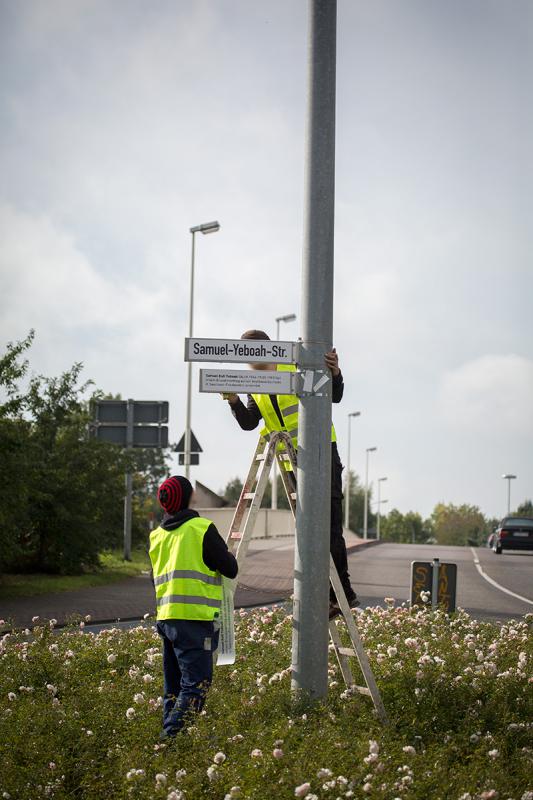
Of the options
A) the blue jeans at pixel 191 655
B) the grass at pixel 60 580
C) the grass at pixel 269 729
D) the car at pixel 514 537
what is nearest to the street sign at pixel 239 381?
the blue jeans at pixel 191 655

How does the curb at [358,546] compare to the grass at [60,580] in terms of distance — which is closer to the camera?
the grass at [60,580]

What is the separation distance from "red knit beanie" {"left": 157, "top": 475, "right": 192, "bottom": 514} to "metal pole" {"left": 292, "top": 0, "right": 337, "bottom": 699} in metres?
0.73

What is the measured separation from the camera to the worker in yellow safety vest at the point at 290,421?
22.7ft

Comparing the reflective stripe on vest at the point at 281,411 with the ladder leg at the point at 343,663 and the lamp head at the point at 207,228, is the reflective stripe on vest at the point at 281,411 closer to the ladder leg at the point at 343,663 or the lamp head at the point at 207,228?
the ladder leg at the point at 343,663

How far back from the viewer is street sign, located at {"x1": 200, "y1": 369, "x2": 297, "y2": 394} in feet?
21.8

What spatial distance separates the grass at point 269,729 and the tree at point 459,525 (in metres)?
129

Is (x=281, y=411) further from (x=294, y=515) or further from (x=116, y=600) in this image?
(x=116, y=600)

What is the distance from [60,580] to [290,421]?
13283mm

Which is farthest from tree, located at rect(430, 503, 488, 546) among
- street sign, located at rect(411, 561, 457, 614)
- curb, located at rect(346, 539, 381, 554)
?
street sign, located at rect(411, 561, 457, 614)

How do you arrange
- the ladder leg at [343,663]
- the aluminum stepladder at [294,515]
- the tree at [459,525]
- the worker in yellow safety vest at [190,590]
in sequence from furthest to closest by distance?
the tree at [459,525] → the ladder leg at [343,663] → the aluminum stepladder at [294,515] → the worker in yellow safety vest at [190,590]

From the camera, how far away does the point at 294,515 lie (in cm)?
665

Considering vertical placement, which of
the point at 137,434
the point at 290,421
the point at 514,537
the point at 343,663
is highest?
the point at 137,434

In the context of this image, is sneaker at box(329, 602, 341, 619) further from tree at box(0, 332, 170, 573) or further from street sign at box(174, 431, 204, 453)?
street sign at box(174, 431, 204, 453)

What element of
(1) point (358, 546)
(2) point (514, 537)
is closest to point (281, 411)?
(2) point (514, 537)
